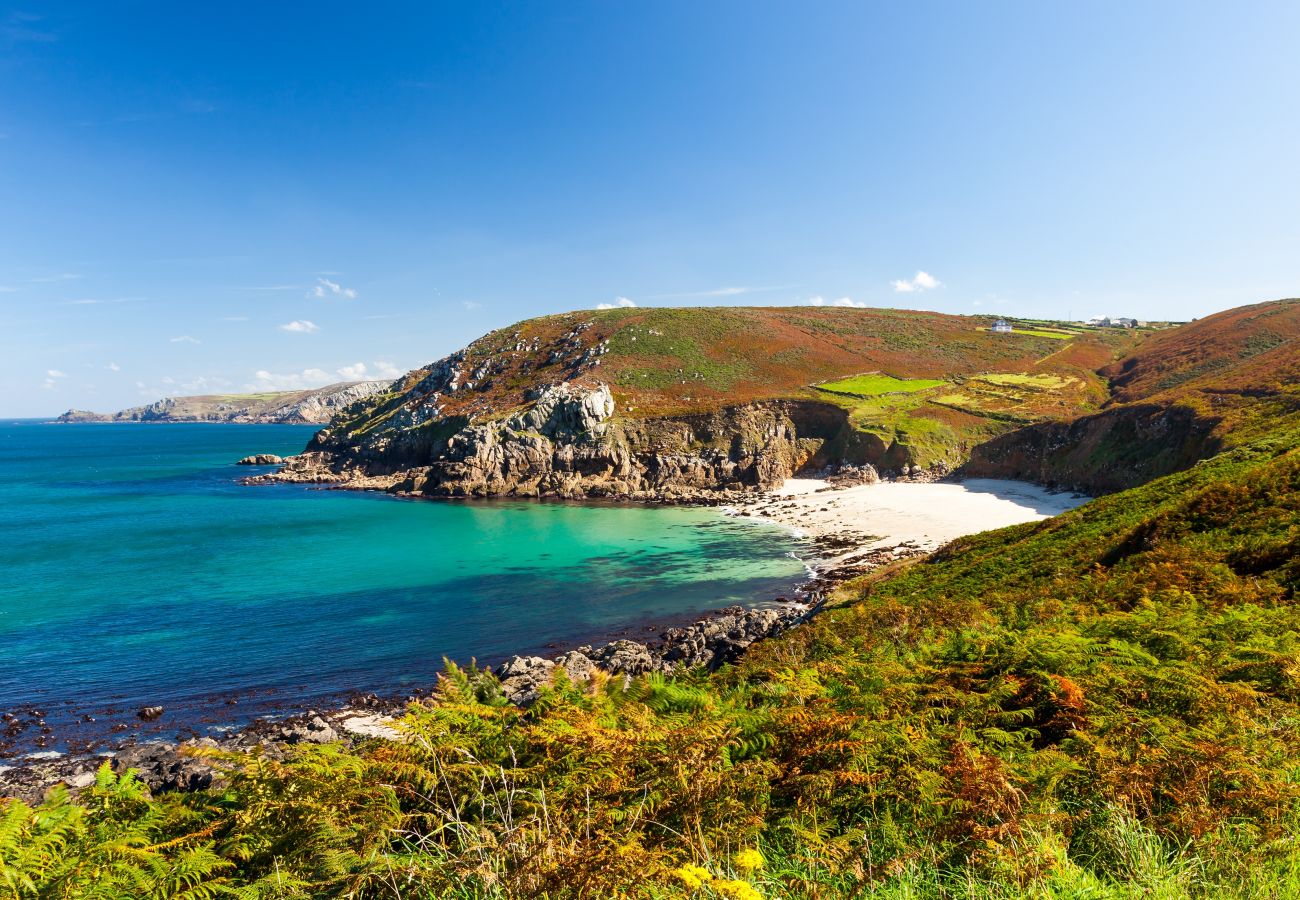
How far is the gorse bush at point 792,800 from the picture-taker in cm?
398

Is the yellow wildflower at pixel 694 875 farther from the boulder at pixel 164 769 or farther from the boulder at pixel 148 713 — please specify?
the boulder at pixel 148 713

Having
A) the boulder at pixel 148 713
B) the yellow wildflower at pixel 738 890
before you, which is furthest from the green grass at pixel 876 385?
the yellow wildflower at pixel 738 890

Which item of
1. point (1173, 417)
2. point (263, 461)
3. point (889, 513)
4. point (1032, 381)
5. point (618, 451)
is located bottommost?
point (889, 513)

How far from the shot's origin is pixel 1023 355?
102000mm

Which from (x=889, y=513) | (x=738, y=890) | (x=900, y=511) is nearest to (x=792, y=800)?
(x=738, y=890)

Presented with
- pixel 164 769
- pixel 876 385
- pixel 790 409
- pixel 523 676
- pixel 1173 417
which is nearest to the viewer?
pixel 164 769

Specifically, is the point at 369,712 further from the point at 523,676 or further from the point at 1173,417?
the point at 1173,417

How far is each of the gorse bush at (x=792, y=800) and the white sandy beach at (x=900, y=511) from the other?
33370mm

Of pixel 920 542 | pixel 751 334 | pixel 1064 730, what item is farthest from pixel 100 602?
pixel 751 334

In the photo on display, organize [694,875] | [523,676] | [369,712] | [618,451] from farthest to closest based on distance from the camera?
[618,451] → [523,676] → [369,712] → [694,875]

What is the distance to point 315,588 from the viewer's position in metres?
37.7

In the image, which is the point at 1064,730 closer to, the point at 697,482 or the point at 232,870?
the point at 232,870

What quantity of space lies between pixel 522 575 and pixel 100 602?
24.2m

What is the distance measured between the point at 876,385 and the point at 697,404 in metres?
26.7
